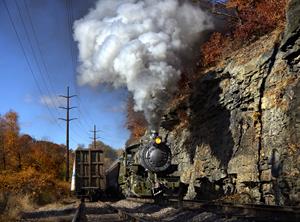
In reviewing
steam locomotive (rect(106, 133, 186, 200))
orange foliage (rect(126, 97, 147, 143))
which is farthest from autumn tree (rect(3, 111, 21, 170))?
steam locomotive (rect(106, 133, 186, 200))

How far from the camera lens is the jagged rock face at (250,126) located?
14.8 m

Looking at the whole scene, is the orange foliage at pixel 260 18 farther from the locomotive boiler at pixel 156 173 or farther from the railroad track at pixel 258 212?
the railroad track at pixel 258 212

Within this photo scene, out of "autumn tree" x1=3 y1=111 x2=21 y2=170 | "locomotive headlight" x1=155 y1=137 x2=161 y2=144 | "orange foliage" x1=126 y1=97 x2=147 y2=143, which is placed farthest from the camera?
"autumn tree" x1=3 y1=111 x2=21 y2=170

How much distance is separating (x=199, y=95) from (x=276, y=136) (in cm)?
A: 786

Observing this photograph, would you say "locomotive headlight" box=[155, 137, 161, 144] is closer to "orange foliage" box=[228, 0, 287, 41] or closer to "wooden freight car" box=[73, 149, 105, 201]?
"orange foliage" box=[228, 0, 287, 41]

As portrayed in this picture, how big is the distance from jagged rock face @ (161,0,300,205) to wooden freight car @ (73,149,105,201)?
536cm

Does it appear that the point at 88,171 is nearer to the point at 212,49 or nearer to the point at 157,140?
the point at 157,140

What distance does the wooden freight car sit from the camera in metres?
26.3

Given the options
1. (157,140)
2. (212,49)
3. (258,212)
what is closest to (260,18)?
(212,49)

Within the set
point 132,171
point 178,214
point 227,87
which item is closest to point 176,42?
point 227,87

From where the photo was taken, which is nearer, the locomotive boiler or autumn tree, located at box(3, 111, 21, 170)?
the locomotive boiler

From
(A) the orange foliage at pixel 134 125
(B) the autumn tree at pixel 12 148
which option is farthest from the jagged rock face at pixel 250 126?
(B) the autumn tree at pixel 12 148

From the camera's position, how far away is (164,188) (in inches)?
688

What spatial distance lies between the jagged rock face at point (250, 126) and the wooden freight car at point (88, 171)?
17.6 ft
